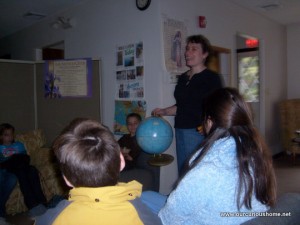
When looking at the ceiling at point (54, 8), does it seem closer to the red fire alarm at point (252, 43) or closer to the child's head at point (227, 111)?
the red fire alarm at point (252, 43)

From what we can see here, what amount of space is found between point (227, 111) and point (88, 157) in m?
0.54

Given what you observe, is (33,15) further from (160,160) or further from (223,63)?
(160,160)

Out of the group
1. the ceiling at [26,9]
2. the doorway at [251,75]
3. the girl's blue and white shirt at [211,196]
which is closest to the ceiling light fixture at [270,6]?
the doorway at [251,75]

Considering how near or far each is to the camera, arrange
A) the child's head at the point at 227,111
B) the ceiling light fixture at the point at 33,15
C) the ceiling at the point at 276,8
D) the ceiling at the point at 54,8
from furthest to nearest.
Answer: the ceiling light fixture at the point at 33,15, the ceiling at the point at 276,8, the ceiling at the point at 54,8, the child's head at the point at 227,111

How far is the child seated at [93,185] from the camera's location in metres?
0.84

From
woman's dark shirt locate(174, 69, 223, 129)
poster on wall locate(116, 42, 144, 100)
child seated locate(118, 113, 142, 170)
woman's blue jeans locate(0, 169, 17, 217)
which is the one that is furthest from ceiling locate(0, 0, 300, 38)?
woman's blue jeans locate(0, 169, 17, 217)

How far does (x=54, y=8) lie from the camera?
4195 mm

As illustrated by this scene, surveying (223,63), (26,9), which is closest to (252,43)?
→ (223,63)

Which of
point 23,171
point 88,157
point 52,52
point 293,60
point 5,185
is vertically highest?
point 52,52

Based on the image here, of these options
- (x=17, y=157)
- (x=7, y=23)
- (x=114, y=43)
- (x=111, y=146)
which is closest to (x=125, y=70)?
(x=114, y=43)

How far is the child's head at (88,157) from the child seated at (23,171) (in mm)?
2142

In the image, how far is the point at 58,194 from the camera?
9.83 feet

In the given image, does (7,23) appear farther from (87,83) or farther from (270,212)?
(270,212)

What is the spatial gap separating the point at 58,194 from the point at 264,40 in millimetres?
3927
